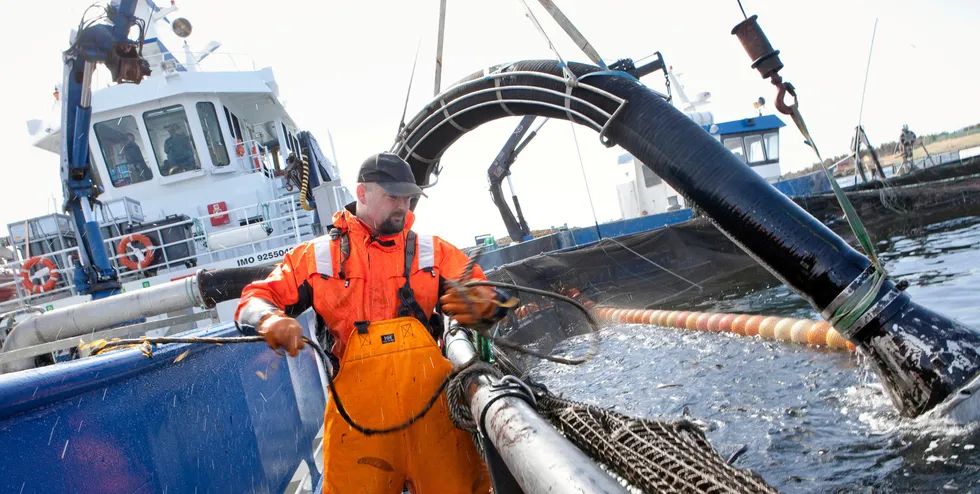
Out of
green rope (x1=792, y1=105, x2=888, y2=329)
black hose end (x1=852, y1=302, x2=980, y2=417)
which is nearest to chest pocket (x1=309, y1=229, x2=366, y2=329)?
green rope (x1=792, y1=105, x2=888, y2=329)

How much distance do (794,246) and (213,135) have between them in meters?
12.6

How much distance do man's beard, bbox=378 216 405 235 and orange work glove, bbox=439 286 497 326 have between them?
0.45 meters

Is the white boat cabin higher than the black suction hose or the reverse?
higher

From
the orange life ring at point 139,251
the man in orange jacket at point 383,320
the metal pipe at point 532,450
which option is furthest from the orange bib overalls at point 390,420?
the orange life ring at point 139,251

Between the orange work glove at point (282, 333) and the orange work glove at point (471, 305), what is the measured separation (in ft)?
2.16


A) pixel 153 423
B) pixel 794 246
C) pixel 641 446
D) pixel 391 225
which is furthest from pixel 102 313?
pixel 794 246

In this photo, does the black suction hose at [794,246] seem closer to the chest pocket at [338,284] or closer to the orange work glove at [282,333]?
the chest pocket at [338,284]

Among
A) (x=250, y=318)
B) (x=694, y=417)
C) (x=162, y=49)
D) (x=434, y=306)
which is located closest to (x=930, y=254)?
(x=694, y=417)

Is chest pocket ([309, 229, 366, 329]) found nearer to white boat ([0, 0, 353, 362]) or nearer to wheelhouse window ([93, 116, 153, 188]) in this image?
white boat ([0, 0, 353, 362])

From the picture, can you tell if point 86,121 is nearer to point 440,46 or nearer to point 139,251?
point 139,251

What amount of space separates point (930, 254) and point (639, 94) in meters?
9.46

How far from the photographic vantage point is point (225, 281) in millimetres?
6539

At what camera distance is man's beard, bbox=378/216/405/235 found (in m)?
2.84

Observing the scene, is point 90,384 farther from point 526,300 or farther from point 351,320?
point 526,300
